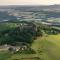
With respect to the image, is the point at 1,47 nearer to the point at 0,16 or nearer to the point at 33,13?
the point at 0,16

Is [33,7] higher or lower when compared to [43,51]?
higher

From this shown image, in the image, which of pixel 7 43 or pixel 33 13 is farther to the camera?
pixel 33 13

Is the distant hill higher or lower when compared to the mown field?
higher

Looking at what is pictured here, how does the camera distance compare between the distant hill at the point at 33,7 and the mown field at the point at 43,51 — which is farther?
the distant hill at the point at 33,7

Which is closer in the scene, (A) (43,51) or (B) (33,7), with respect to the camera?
(A) (43,51)

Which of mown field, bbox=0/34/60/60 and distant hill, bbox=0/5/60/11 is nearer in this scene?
mown field, bbox=0/34/60/60

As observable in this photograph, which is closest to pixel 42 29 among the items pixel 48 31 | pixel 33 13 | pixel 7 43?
pixel 48 31

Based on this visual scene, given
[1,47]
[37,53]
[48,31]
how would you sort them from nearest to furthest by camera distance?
[37,53]
[1,47]
[48,31]

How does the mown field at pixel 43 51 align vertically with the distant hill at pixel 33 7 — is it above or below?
below
